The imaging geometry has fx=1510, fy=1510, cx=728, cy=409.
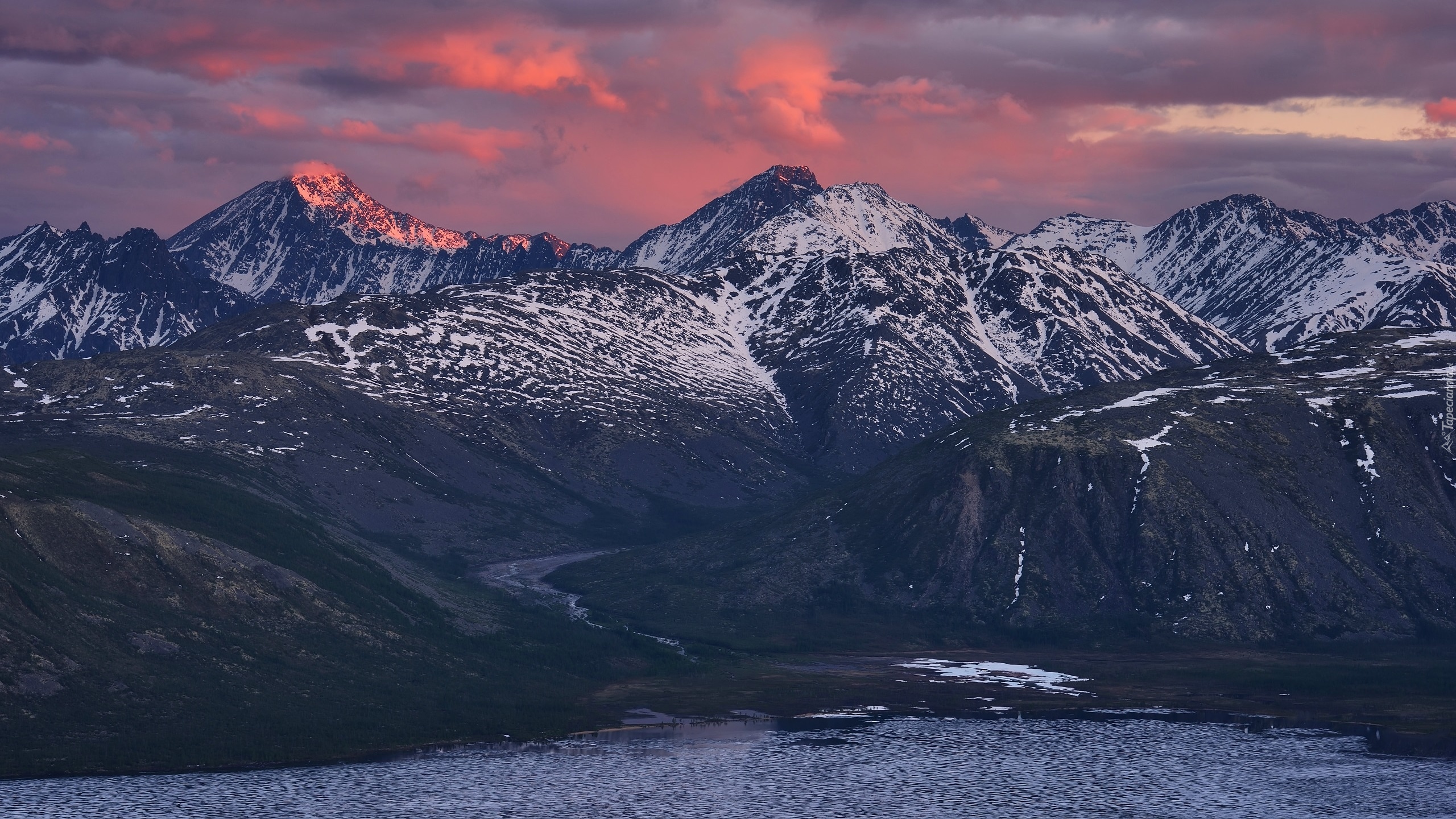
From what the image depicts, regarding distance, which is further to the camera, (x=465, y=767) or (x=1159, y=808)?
(x=465, y=767)

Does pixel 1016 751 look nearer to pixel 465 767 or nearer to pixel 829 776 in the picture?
pixel 829 776

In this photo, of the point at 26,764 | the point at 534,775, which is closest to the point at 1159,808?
the point at 534,775

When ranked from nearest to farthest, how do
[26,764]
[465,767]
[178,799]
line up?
1. [178,799]
2. [26,764]
3. [465,767]

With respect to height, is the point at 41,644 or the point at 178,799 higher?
the point at 41,644

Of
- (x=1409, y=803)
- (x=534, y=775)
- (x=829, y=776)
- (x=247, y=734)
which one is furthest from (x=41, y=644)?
(x=1409, y=803)

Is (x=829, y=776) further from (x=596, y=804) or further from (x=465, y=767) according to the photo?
(x=465, y=767)

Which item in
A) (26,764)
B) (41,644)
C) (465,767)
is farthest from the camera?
(41,644)
